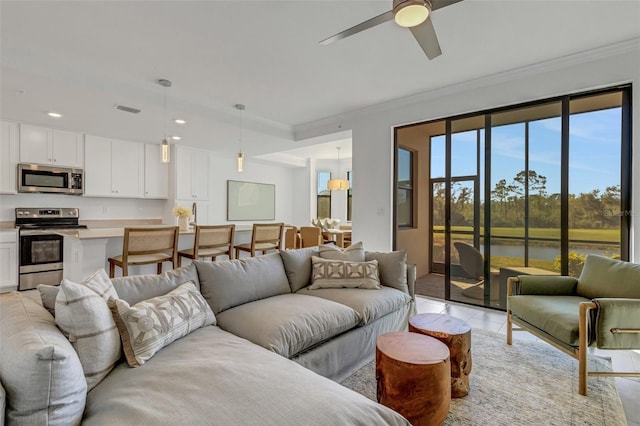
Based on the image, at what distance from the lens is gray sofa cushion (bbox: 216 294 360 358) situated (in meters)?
1.77

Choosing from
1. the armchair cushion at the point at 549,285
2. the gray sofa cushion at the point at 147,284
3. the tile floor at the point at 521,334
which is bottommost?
the tile floor at the point at 521,334

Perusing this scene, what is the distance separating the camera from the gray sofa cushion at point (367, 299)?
2.32 metres

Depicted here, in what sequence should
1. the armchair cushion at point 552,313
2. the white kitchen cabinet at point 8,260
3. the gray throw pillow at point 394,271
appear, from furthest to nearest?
the white kitchen cabinet at point 8,260
the gray throw pillow at point 394,271
the armchair cushion at point 552,313

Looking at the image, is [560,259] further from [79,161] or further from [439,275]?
[79,161]

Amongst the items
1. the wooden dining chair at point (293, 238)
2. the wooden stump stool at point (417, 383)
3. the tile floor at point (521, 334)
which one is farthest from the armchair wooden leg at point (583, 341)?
the wooden dining chair at point (293, 238)

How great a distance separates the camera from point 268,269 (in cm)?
Result: 252

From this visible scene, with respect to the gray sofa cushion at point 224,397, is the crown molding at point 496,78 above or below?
above

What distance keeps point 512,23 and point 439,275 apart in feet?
12.8

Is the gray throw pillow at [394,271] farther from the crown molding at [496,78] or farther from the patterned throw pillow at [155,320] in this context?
the crown molding at [496,78]

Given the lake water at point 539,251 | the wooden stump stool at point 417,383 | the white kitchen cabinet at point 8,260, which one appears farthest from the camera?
the white kitchen cabinet at point 8,260

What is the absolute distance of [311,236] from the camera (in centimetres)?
557

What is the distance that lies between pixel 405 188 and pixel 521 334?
8.30ft

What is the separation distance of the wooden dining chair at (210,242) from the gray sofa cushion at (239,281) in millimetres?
1188

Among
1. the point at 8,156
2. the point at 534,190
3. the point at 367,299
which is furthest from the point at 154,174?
the point at 534,190
